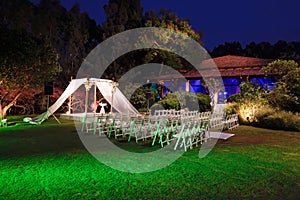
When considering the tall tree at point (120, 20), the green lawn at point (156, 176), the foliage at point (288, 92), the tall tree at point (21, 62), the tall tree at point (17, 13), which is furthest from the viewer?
the tall tree at point (120, 20)

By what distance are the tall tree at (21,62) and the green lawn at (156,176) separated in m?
6.14

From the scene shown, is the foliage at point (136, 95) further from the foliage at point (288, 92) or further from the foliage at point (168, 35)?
the foliage at point (288, 92)

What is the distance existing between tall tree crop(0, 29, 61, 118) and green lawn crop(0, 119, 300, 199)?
6.14 metres

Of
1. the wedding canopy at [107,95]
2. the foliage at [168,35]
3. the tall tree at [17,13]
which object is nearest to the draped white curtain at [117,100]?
the wedding canopy at [107,95]

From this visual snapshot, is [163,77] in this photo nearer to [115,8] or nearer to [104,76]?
[104,76]

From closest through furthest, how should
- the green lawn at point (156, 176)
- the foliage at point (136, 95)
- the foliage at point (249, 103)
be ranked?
the green lawn at point (156, 176)
the foliage at point (249, 103)
the foliage at point (136, 95)

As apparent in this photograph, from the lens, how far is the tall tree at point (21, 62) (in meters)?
11.5

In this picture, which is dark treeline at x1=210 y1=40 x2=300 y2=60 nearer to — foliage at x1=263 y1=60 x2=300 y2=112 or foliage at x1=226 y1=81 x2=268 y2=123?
foliage at x1=226 y1=81 x2=268 y2=123

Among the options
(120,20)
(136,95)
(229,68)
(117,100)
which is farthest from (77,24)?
(229,68)

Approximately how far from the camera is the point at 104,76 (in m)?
21.1

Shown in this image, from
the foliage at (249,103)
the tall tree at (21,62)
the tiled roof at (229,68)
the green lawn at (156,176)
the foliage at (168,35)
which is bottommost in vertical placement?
the green lawn at (156,176)

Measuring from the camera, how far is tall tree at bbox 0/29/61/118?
11461 millimetres

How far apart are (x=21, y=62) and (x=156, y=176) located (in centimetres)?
983

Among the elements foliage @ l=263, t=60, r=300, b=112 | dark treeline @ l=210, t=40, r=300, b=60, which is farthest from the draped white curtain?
dark treeline @ l=210, t=40, r=300, b=60
